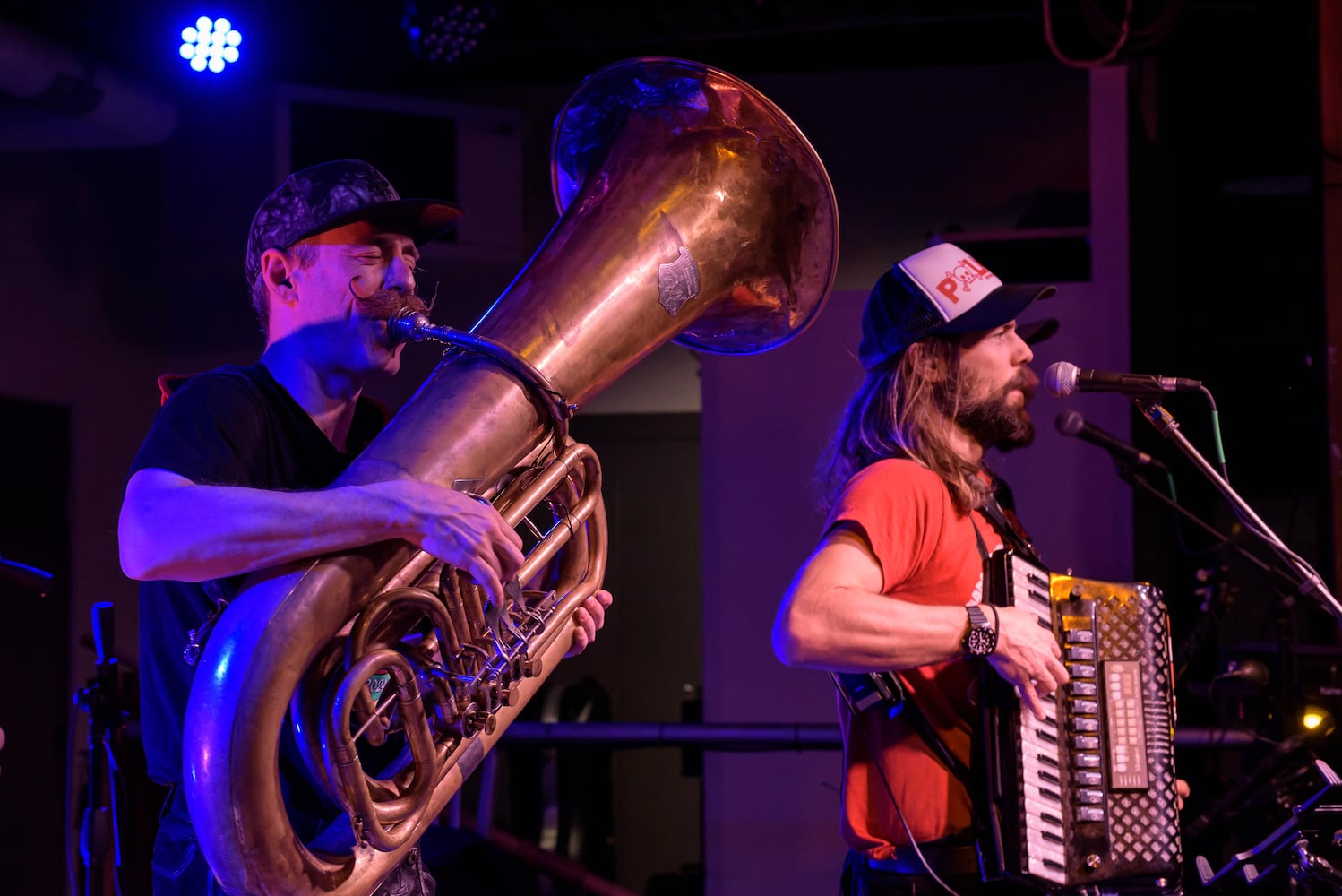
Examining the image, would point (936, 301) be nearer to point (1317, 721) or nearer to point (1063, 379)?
point (1063, 379)

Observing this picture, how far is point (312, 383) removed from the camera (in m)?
2.15

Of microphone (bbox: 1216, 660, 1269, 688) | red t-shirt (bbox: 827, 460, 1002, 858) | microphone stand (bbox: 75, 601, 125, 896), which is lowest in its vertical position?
microphone stand (bbox: 75, 601, 125, 896)

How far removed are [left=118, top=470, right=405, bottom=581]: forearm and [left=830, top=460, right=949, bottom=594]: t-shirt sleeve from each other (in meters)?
1.15

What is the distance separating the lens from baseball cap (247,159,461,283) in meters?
2.14

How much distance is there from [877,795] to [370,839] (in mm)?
1126

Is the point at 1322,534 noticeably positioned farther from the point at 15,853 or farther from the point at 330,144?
the point at 15,853

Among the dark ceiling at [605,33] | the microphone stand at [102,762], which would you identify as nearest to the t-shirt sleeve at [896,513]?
the microphone stand at [102,762]

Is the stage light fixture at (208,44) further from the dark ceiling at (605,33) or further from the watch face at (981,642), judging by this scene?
the watch face at (981,642)

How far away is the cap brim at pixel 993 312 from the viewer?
2.82 m

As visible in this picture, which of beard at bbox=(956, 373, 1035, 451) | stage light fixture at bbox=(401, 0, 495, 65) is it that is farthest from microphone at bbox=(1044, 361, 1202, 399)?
stage light fixture at bbox=(401, 0, 495, 65)

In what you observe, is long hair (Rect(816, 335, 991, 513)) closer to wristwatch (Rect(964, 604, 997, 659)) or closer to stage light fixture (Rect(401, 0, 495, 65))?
wristwatch (Rect(964, 604, 997, 659))

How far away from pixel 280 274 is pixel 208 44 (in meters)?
4.18

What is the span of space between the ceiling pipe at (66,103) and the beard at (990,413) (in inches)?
183

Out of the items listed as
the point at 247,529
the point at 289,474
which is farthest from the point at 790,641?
the point at 247,529
